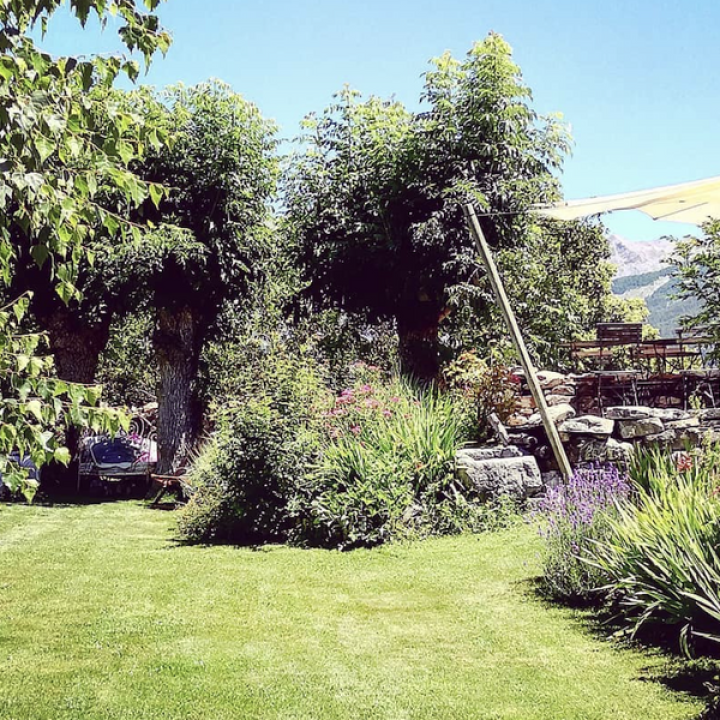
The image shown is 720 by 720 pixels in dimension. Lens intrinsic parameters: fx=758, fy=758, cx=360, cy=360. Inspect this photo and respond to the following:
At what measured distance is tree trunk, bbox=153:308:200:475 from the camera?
1381 centimetres

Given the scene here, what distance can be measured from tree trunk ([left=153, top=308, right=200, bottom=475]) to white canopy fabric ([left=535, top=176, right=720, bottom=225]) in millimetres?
9785

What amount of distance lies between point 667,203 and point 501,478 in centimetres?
407

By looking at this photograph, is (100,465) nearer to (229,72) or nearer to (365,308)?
(365,308)

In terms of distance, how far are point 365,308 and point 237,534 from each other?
605 centimetres

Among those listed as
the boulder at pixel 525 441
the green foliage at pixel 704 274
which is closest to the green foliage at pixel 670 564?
the boulder at pixel 525 441

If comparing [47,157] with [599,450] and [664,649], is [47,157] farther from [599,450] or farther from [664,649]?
[599,450]

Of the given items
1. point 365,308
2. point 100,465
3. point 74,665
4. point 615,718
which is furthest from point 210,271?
point 615,718

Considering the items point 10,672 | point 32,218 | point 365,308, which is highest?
point 365,308

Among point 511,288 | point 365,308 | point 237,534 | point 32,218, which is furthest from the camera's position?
point 365,308

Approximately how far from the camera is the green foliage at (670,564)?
4207 mm

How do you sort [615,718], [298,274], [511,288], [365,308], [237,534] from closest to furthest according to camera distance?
[615,718] → [237,534] → [511,288] → [365,308] → [298,274]

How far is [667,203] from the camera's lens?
4.92 metres

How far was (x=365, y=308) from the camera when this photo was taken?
13.5 meters

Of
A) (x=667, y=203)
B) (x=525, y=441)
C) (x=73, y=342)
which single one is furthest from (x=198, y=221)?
(x=667, y=203)
